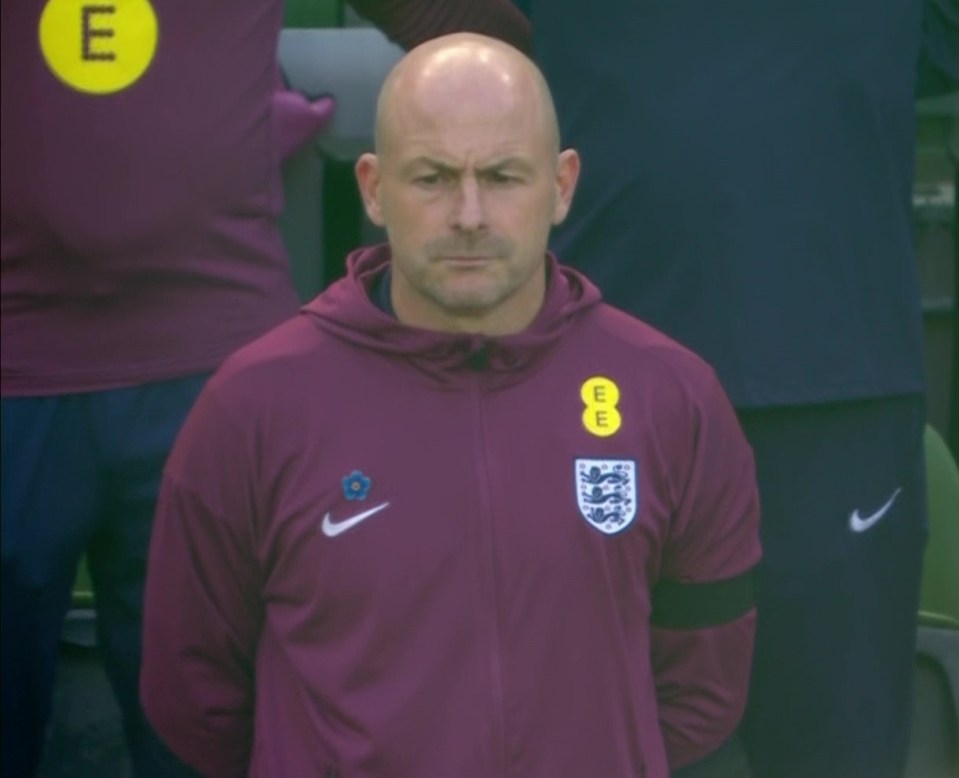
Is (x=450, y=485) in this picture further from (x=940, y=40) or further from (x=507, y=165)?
(x=940, y=40)

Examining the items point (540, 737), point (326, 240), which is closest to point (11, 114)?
point (326, 240)

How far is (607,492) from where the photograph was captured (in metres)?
2.38

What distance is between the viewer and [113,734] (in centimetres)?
332

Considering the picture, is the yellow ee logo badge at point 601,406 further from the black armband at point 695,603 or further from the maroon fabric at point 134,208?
the maroon fabric at point 134,208

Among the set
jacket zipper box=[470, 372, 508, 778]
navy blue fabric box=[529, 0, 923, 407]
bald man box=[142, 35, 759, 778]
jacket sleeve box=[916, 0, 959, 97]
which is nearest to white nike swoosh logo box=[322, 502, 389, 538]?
bald man box=[142, 35, 759, 778]

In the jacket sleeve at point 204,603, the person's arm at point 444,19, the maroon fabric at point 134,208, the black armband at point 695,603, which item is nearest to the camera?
the jacket sleeve at point 204,603

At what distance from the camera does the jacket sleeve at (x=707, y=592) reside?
2496mm

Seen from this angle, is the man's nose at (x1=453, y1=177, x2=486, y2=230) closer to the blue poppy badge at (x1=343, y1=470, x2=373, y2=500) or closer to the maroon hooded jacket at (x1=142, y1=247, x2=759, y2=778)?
the maroon hooded jacket at (x1=142, y1=247, x2=759, y2=778)

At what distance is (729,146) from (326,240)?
71 centimetres

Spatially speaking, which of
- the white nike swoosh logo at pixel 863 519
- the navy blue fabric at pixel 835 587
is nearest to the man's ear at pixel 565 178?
the navy blue fabric at pixel 835 587

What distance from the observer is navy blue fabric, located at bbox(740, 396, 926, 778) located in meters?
2.99

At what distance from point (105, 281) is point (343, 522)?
0.68m

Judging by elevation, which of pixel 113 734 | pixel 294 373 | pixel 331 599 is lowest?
pixel 113 734

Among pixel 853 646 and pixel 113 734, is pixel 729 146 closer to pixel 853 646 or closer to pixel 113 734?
pixel 853 646
